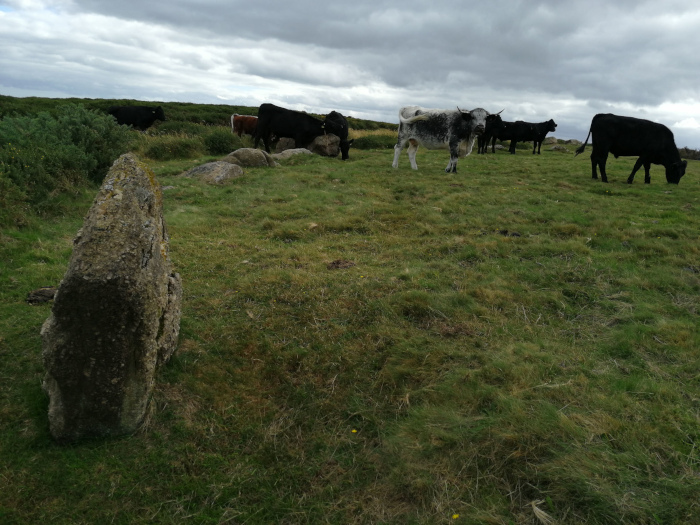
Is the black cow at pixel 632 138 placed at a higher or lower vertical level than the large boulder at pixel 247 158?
higher

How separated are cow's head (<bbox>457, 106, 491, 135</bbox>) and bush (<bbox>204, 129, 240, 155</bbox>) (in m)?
10.7

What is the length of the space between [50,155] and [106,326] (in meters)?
8.61

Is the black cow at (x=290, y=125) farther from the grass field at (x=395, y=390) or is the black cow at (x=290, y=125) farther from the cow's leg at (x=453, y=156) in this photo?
the grass field at (x=395, y=390)

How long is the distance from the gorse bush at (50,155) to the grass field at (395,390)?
0.97 m

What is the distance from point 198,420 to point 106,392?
2.55 feet

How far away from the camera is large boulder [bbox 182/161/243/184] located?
44.1 feet

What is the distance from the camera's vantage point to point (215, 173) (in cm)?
1370

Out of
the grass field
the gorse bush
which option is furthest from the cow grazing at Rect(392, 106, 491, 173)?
the gorse bush

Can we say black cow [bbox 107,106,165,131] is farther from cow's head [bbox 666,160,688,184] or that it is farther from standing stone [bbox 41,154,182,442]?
standing stone [bbox 41,154,182,442]

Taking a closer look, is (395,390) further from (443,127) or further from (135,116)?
(135,116)

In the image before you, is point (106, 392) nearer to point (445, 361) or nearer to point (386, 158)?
point (445, 361)

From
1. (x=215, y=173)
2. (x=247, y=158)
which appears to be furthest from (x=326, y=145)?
(x=215, y=173)

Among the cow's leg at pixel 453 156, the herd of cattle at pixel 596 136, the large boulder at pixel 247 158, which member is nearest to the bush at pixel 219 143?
the large boulder at pixel 247 158

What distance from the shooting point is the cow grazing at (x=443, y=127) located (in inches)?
574
